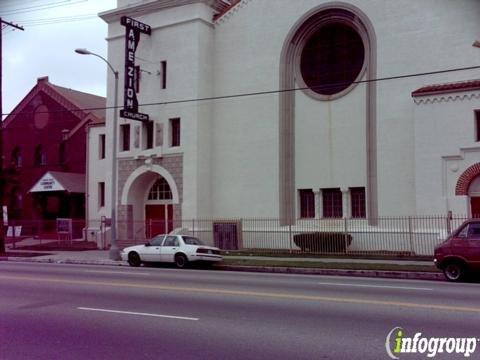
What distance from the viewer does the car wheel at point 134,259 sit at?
847 inches

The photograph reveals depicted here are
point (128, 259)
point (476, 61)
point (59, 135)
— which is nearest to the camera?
point (128, 259)

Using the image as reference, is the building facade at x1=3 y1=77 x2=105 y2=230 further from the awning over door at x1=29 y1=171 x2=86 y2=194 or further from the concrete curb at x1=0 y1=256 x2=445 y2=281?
the concrete curb at x1=0 y1=256 x2=445 y2=281

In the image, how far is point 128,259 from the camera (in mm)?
21828

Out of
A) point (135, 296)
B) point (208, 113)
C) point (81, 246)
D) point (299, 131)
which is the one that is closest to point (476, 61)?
point (299, 131)

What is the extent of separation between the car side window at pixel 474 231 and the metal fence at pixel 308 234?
6.50 metres

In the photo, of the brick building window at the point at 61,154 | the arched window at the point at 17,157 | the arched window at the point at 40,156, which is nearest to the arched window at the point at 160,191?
the brick building window at the point at 61,154

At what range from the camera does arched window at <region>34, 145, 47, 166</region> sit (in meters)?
39.5

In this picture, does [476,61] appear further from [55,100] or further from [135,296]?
[55,100]

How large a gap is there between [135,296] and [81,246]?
20798 millimetres

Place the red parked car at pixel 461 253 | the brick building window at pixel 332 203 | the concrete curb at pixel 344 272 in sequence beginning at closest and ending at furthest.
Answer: the red parked car at pixel 461 253 → the concrete curb at pixel 344 272 → the brick building window at pixel 332 203

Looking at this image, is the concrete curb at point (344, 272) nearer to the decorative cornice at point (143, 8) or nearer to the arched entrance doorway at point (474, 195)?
the arched entrance doorway at point (474, 195)

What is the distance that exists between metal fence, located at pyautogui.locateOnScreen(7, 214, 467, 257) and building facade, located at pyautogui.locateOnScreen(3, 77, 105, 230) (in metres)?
3.90

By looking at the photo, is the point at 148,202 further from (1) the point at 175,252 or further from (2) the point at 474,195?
(2) the point at 474,195

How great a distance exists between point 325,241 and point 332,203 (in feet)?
9.98
